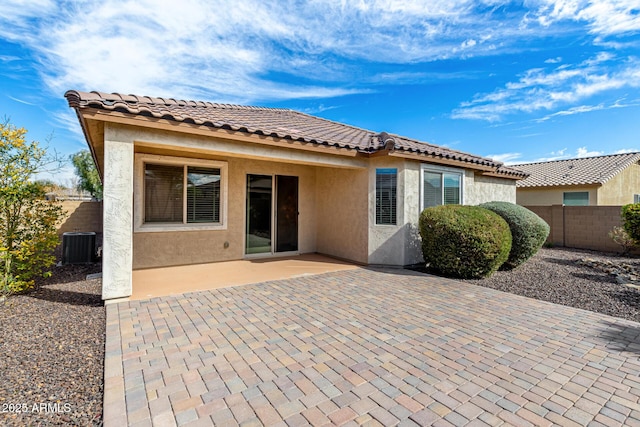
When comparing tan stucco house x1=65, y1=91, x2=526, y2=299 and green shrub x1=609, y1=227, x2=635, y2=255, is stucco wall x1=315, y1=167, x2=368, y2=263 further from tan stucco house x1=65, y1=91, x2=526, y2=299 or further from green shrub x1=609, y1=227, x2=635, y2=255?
green shrub x1=609, y1=227, x2=635, y2=255

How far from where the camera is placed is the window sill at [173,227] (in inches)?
343

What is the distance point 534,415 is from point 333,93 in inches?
703

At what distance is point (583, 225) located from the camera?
47.3ft

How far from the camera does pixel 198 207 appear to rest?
9570mm

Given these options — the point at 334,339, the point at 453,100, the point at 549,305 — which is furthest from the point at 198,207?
the point at 453,100

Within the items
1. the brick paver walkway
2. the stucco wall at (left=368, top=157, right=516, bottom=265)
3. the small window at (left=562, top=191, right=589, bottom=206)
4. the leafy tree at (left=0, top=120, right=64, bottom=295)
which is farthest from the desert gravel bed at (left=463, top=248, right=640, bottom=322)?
the small window at (left=562, top=191, right=589, bottom=206)

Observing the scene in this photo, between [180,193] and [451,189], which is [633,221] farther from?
[180,193]

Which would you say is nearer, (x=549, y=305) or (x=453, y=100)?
(x=549, y=305)

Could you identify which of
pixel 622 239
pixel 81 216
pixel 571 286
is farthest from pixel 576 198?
pixel 81 216

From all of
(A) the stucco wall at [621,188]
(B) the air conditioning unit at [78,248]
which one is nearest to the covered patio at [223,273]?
(B) the air conditioning unit at [78,248]

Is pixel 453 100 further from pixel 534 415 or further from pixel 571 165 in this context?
pixel 534 415

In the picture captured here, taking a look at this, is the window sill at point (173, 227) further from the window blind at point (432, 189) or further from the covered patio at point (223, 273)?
the window blind at point (432, 189)

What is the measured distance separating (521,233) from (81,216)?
18677 mm

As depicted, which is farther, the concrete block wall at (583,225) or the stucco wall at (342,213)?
the concrete block wall at (583,225)
